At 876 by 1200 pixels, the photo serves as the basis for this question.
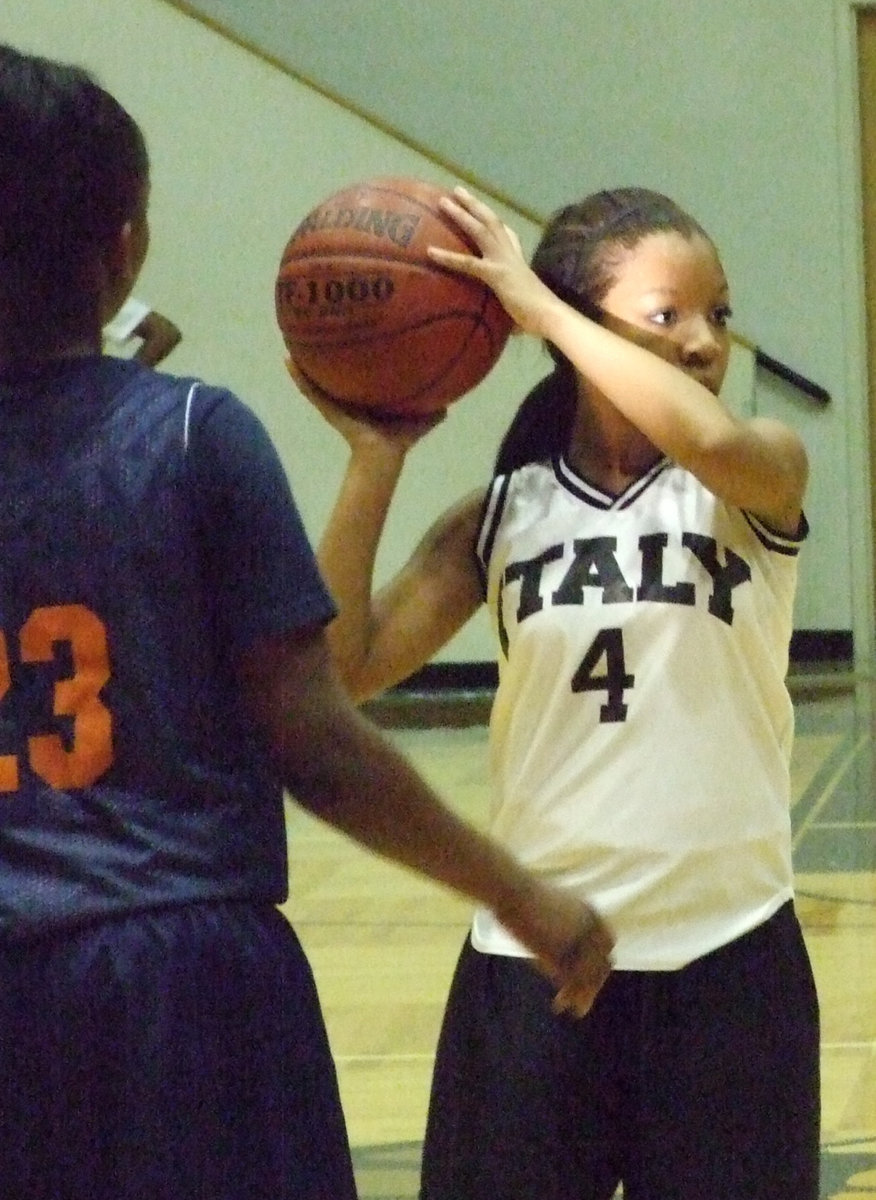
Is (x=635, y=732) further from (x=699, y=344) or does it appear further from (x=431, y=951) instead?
(x=431, y=951)

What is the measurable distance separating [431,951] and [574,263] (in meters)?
2.34

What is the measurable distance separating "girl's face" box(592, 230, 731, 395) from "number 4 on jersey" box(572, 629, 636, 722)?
0.88ft

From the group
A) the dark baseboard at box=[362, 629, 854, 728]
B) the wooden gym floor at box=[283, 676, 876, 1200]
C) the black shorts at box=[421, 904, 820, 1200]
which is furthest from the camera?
the dark baseboard at box=[362, 629, 854, 728]

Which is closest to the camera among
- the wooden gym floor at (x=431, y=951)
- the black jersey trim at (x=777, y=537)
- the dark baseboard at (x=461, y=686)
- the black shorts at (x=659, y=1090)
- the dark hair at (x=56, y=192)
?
the dark hair at (x=56, y=192)

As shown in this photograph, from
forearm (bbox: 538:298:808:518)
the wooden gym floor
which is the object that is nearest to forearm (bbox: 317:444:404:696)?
forearm (bbox: 538:298:808:518)

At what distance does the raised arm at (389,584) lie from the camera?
1789 mm

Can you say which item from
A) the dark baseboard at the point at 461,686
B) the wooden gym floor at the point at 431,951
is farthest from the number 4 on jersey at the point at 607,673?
the dark baseboard at the point at 461,686

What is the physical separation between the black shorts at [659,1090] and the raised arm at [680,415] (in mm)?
386

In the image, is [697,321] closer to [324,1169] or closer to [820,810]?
[324,1169]

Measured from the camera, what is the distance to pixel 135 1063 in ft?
3.96

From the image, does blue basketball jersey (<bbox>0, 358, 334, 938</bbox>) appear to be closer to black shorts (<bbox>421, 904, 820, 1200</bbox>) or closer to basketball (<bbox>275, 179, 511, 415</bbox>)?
black shorts (<bbox>421, 904, 820, 1200</bbox>)

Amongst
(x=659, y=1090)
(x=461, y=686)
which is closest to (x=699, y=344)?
(x=659, y=1090)

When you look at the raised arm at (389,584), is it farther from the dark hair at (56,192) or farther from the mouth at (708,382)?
the dark hair at (56,192)

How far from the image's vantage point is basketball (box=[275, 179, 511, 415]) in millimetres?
1788
